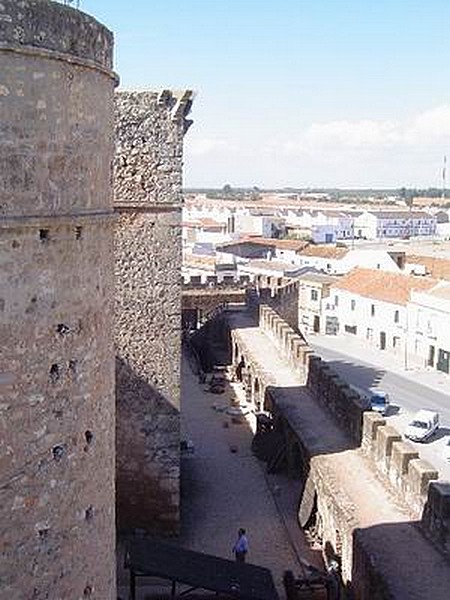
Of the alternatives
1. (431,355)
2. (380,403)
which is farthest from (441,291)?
(380,403)

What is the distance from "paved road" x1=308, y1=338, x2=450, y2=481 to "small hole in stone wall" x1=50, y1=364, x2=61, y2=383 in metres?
20.3

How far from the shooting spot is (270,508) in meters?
16.7

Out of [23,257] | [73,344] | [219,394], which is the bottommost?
[219,394]

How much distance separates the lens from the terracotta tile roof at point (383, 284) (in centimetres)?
4419

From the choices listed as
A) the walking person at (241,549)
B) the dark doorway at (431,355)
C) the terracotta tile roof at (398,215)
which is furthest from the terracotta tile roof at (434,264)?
the terracotta tile roof at (398,215)

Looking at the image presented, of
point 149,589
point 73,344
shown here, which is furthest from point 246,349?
point 73,344

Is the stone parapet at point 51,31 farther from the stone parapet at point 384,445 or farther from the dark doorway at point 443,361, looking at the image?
the dark doorway at point 443,361

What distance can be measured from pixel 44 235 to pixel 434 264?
49.6 m

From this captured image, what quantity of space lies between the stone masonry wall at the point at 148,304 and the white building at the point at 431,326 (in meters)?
27.2

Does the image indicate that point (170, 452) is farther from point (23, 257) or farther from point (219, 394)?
point (219, 394)

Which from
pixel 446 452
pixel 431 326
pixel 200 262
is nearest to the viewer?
pixel 446 452

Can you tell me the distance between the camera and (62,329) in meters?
6.62

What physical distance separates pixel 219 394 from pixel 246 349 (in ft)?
7.81

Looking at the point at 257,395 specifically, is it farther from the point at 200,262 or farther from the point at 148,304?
the point at 200,262
